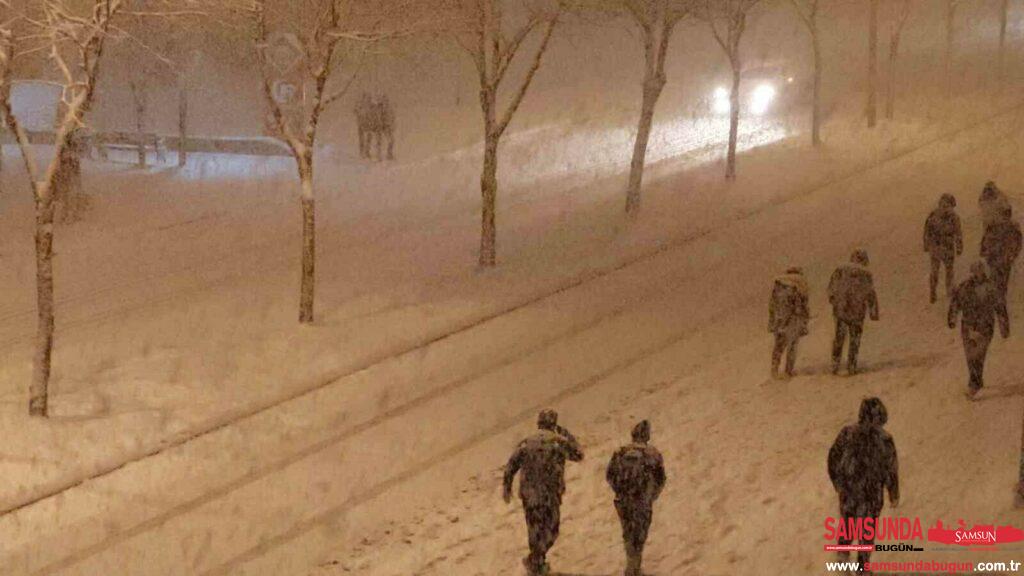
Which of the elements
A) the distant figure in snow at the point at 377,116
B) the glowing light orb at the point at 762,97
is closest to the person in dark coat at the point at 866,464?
the distant figure in snow at the point at 377,116

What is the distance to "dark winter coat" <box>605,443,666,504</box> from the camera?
329 inches

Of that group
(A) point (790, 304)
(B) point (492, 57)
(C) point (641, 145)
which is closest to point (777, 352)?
(A) point (790, 304)

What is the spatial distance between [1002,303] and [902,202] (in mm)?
12376

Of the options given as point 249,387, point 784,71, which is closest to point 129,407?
point 249,387

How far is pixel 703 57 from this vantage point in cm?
5441

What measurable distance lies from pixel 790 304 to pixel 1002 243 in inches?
130

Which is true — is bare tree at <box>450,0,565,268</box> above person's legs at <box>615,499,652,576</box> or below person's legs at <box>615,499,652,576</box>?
above

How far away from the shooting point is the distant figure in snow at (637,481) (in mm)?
8375

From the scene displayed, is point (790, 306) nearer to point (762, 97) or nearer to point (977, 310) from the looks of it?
point (977, 310)

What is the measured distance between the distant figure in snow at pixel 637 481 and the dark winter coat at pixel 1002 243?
7.61 meters

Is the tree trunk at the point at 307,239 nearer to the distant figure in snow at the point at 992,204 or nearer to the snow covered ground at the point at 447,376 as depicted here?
the snow covered ground at the point at 447,376

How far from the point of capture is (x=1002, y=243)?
1390cm

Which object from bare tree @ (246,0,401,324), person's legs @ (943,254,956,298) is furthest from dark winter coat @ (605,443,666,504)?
bare tree @ (246,0,401,324)

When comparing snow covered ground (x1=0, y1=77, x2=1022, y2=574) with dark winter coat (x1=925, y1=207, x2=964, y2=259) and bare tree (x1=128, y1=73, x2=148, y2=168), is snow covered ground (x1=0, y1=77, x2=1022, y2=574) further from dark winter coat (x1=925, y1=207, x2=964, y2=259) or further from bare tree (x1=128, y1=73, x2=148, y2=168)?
bare tree (x1=128, y1=73, x2=148, y2=168)
